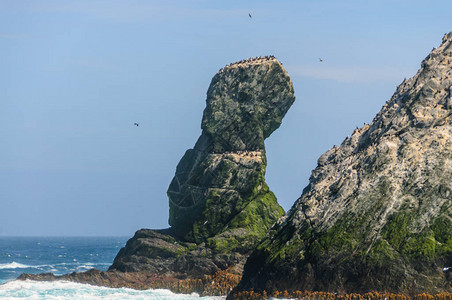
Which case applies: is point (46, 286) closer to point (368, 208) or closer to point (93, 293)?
point (93, 293)

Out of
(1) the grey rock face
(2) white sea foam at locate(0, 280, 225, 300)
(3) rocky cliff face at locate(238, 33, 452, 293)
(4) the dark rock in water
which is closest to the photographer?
(3) rocky cliff face at locate(238, 33, 452, 293)

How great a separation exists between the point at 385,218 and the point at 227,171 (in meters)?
30.6

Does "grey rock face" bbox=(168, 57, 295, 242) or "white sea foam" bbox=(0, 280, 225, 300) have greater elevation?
"grey rock face" bbox=(168, 57, 295, 242)

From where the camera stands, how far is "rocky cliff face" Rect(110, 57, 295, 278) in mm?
80812

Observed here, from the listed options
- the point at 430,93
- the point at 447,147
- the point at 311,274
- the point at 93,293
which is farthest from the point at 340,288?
the point at 93,293


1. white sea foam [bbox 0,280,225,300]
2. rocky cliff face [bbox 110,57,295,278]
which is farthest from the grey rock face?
white sea foam [bbox 0,280,225,300]

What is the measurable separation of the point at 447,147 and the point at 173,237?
36.1 meters

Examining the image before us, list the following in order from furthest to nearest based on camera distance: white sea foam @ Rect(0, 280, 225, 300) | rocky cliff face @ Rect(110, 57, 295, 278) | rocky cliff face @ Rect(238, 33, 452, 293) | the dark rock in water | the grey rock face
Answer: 1. the grey rock face
2. rocky cliff face @ Rect(110, 57, 295, 278)
3. the dark rock in water
4. white sea foam @ Rect(0, 280, 225, 300)
5. rocky cliff face @ Rect(238, 33, 452, 293)

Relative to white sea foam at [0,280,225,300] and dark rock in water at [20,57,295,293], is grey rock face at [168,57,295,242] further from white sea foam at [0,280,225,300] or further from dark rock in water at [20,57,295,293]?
white sea foam at [0,280,225,300]

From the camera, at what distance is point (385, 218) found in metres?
53.9

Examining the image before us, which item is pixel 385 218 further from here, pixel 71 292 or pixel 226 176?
pixel 226 176

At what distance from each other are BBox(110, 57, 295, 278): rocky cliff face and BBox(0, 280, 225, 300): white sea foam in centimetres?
836

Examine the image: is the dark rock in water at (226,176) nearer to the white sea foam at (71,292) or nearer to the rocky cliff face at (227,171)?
the rocky cliff face at (227,171)

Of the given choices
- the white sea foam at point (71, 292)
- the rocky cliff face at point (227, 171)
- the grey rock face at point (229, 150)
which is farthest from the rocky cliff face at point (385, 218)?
the grey rock face at point (229, 150)
